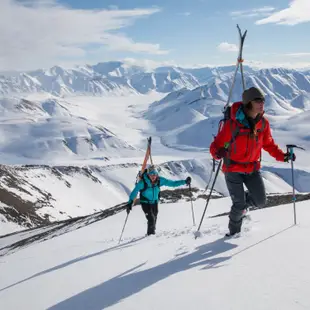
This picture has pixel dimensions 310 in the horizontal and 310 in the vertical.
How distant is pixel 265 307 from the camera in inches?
163

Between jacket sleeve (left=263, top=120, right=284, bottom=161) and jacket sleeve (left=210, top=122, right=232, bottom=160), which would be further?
jacket sleeve (left=263, top=120, right=284, bottom=161)

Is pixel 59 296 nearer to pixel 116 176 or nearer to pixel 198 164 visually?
pixel 116 176

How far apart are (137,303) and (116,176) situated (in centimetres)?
14454

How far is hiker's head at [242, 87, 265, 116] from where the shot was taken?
6.31 metres

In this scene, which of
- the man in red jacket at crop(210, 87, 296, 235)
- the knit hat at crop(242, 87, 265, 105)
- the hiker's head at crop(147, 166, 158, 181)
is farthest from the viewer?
the hiker's head at crop(147, 166, 158, 181)

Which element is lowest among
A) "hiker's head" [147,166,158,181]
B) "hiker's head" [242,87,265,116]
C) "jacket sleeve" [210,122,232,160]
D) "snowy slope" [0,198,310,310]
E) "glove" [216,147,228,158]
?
"snowy slope" [0,198,310,310]

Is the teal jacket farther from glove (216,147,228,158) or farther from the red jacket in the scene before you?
glove (216,147,228,158)

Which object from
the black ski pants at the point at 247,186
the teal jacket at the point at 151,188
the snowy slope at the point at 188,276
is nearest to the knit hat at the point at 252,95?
the black ski pants at the point at 247,186

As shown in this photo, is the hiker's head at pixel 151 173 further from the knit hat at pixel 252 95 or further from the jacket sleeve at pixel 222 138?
the knit hat at pixel 252 95

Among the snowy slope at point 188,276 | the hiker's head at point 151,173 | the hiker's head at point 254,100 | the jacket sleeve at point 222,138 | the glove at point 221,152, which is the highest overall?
the hiker's head at point 254,100

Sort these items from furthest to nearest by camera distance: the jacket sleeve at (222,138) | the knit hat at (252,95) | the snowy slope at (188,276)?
the jacket sleeve at (222,138) → the knit hat at (252,95) → the snowy slope at (188,276)

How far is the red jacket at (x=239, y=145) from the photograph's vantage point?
21.5 ft

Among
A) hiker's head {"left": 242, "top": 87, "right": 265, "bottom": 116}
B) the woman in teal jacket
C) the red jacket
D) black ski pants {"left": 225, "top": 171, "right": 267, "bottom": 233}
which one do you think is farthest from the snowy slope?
the woman in teal jacket

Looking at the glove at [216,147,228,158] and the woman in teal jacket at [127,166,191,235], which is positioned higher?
the glove at [216,147,228,158]
